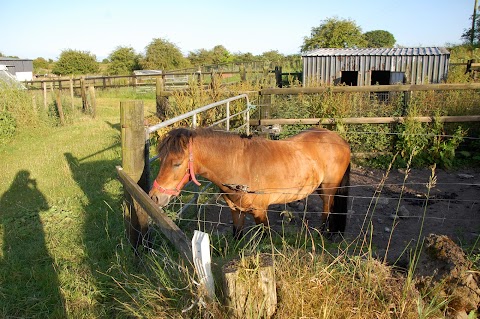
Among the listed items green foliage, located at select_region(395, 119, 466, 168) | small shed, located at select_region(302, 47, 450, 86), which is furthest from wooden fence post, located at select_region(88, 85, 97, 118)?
green foliage, located at select_region(395, 119, 466, 168)

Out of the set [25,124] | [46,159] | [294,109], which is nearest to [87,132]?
[25,124]

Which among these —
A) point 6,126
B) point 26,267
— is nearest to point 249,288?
point 26,267

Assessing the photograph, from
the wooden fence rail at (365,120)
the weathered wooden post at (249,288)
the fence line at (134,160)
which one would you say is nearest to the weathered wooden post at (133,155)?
the fence line at (134,160)

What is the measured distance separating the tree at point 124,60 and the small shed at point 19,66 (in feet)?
29.2

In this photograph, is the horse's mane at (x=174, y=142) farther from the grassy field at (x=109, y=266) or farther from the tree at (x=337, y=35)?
the tree at (x=337, y=35)

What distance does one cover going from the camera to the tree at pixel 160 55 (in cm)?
4506

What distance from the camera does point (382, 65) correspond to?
15.8 metres

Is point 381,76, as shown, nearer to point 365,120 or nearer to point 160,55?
point 365,120

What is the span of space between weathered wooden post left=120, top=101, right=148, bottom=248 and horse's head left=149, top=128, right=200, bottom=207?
25cm

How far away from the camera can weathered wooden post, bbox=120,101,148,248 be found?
3.38 meters

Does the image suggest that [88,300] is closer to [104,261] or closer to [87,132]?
[104,261]

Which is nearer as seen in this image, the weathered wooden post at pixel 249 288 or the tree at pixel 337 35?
the weathered wooden post at pixel 249 288

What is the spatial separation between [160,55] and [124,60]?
17.1ft

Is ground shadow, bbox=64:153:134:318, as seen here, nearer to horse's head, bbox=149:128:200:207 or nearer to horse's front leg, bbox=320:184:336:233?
horse's head, bbox=149:128:200:207
